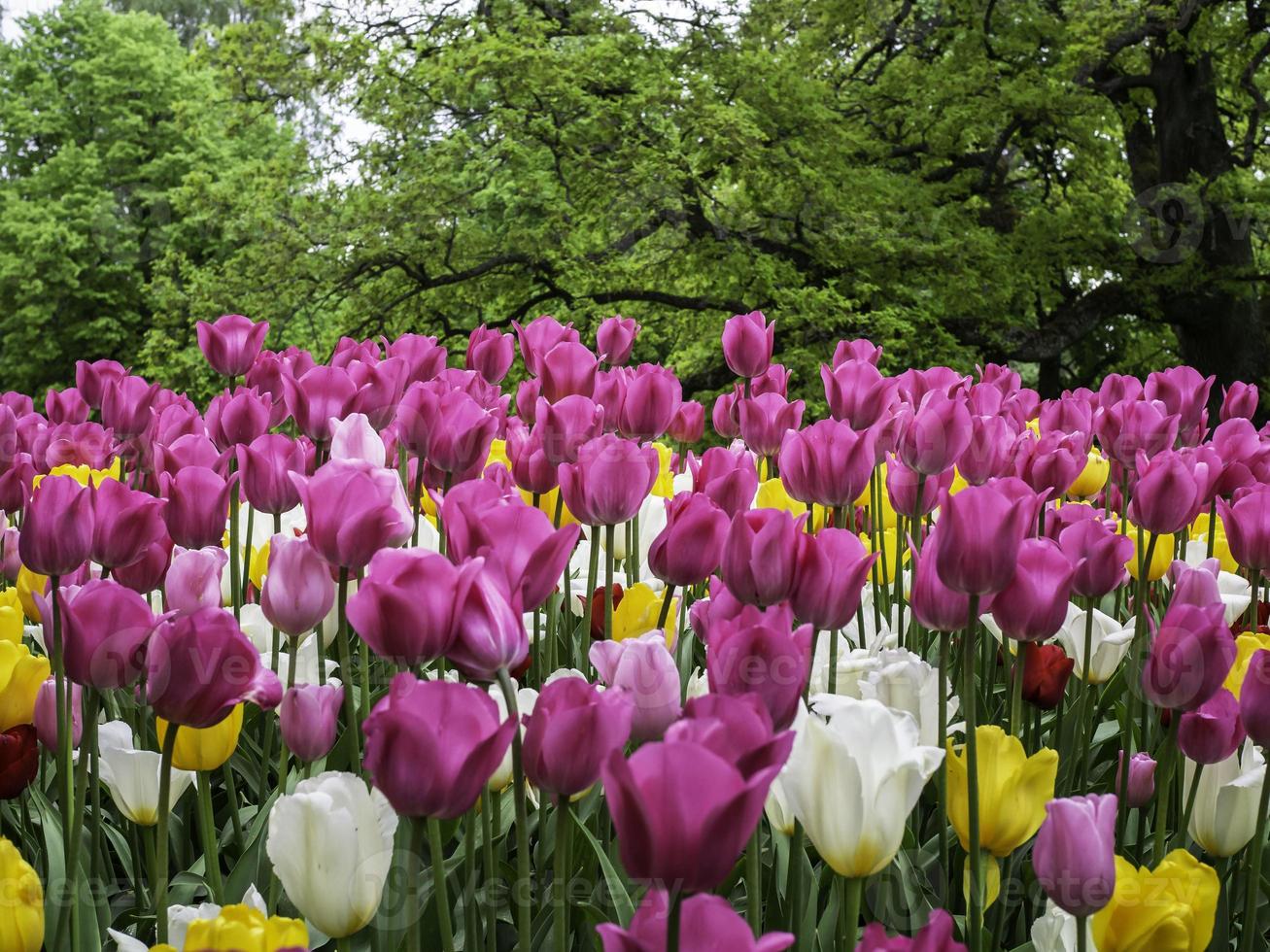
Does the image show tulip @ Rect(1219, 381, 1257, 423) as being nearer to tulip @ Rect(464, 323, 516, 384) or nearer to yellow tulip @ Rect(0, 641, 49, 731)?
tulip @ Rect(464, 323, 516, 384)

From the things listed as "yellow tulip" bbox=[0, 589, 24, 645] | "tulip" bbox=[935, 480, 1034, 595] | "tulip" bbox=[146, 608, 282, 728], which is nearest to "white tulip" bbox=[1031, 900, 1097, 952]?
"tulip" bbox=[935, 480, 1034, 595]

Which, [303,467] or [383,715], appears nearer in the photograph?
[383,715]

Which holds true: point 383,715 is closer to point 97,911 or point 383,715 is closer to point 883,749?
point 883,749

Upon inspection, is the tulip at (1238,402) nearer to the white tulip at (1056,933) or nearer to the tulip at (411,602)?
the white tulip at (1056,933)

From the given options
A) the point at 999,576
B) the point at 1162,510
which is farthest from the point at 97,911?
the point at 1162,510

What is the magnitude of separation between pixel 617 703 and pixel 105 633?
496mm

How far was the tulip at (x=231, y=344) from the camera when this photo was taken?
2.36 meters

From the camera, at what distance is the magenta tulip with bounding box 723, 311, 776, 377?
2.37 metres

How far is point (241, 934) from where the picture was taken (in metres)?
0.74

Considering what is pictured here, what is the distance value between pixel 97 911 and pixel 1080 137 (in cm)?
1301

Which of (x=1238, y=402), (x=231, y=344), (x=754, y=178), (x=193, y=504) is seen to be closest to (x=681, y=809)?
(x=193, y=504)

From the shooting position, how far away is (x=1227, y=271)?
1231 cm

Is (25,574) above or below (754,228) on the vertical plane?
below

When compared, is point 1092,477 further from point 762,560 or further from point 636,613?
point 762,560
